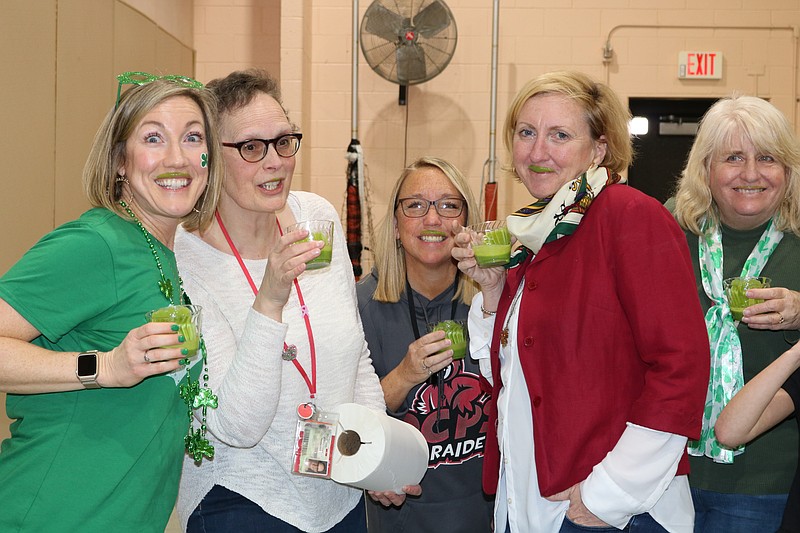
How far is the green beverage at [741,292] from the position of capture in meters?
2.44

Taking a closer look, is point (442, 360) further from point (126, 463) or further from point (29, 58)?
point (29, 58)

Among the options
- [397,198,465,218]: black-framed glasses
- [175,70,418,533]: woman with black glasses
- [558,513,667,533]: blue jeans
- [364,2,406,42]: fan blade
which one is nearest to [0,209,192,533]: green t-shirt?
[175,70,418,533]: woman with black glasses

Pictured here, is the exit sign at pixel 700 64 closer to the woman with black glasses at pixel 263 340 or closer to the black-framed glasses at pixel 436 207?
the black-framed glasses at pixel 436 207

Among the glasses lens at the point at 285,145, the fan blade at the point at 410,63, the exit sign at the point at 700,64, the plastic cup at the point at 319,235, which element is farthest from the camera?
the exit sign at the point at 700,64

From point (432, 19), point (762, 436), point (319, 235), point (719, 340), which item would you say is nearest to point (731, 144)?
point (719, 340)

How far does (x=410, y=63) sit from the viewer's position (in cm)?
600

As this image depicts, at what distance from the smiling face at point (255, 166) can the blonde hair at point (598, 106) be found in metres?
0.73

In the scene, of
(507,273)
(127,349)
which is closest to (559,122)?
(507,273)

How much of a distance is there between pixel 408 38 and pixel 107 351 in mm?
4550

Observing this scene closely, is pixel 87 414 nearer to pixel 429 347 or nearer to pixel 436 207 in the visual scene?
pixel 429 347

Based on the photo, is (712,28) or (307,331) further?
(712,28)

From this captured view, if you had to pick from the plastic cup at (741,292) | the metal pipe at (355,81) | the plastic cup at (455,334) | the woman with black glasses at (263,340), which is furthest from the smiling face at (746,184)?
the metal pipe at (355,81)

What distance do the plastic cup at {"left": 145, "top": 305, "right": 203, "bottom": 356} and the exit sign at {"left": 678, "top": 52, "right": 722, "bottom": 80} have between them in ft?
19.5

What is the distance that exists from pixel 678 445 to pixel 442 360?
0.89 metres
